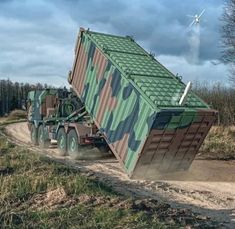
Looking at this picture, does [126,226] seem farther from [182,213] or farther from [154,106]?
[154,106]

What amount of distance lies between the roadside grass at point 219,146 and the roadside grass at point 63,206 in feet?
29.1

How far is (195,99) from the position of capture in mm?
13195

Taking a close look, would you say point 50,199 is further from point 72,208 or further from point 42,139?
point 42,139

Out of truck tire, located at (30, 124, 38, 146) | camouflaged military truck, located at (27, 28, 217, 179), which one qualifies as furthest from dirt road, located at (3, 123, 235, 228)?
truck tire, located at (30, 124, 38, 146)

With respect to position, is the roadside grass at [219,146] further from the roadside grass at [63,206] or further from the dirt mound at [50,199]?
the dirt mound at [50,199]

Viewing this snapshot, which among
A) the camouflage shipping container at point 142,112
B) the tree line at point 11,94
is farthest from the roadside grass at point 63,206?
the tree line at point 11,94

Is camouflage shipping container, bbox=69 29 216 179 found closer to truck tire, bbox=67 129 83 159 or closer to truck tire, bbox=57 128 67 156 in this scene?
truck tire, bbox=67 129 83 159

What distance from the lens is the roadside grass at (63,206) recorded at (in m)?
6.69

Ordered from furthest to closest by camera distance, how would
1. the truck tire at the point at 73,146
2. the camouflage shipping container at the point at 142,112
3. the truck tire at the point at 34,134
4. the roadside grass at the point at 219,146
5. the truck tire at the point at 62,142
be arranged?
the truck tire at the point at 34,134 → the roadside grass at the point at 219,146 → the truck tire at the point at 62,142 → the truck tire at the point at 73,146 → the camouflage shipping container at the point at 142,112

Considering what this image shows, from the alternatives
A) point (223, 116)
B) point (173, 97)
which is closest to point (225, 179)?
point (173, 97)

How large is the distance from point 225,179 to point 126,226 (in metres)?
7.13

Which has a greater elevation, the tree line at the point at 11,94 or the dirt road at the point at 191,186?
the dirt road at the point at 191,186

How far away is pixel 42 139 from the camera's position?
20.0m

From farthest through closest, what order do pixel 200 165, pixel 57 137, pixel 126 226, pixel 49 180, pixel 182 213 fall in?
pixel 57 137, pixel 200 165, pixel 49 180, pixel 182 213, pixel 126 226
